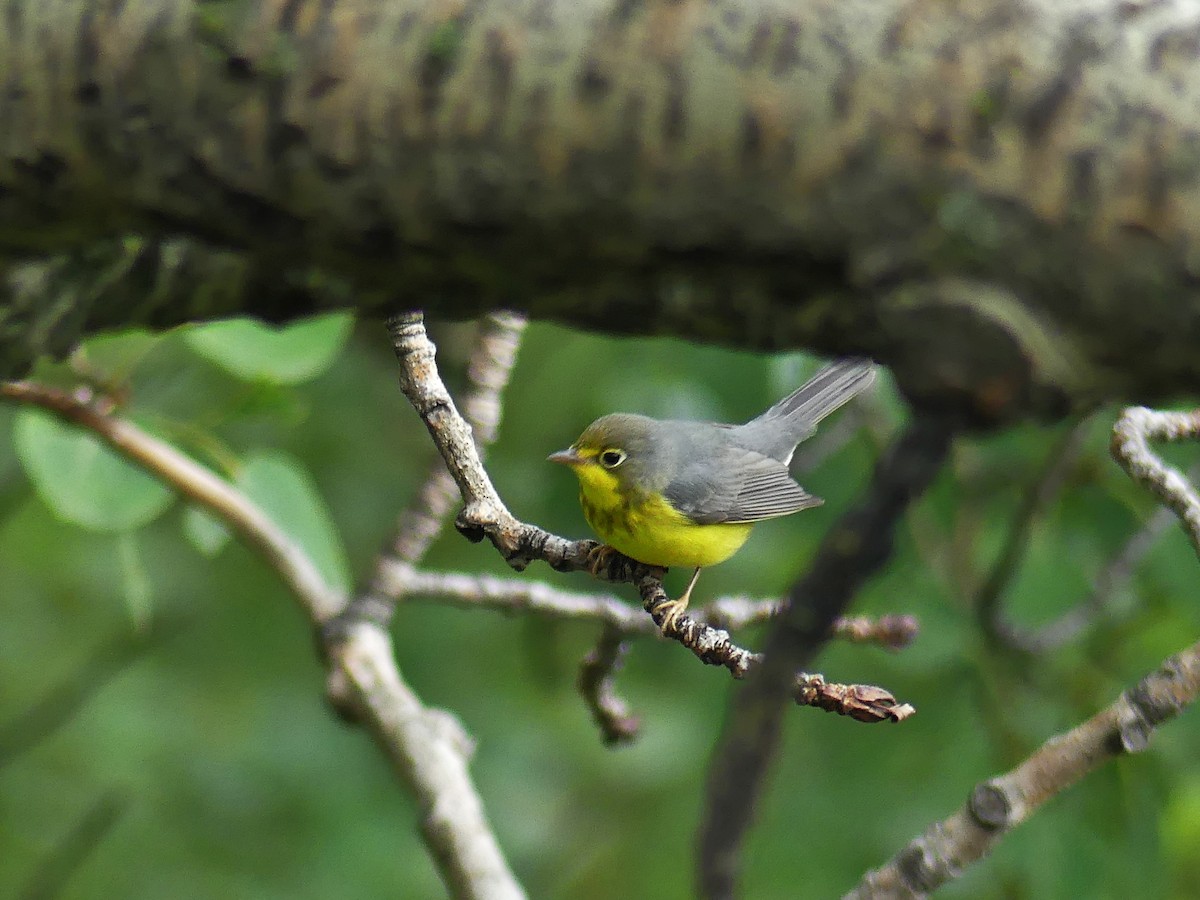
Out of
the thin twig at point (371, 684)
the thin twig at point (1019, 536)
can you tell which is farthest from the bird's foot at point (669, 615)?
the thin twig at point (1019, 536)

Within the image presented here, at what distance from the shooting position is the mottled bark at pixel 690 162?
3.11ft

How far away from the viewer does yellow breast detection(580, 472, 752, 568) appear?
3.09 m

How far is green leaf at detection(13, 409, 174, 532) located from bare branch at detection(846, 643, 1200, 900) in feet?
6.40

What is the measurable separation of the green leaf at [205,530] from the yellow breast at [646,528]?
0.92 metres

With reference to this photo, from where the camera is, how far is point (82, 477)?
3129 millimetres

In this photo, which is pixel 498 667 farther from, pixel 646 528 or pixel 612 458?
pixel 646 528

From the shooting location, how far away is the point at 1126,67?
968 millimetres

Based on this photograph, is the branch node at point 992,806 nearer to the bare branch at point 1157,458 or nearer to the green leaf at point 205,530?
the bare branch at point 1157,458

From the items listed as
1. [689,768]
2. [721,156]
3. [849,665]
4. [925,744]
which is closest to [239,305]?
[721,156]

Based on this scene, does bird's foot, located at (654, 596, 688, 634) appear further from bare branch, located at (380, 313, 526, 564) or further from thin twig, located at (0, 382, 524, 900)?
thin twig, located at (0, 382, 524, 900)

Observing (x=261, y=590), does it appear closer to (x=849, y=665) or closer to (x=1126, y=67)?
(x=849, y=665)

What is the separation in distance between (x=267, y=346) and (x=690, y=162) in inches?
90.3

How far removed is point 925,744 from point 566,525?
1324mm

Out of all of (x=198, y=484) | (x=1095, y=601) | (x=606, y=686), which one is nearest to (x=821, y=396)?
(x=1095, y=601)
